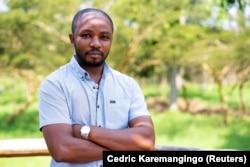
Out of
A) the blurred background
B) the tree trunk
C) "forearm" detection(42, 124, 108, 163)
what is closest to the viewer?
"forearm" detection(42, 124, 108, 163)

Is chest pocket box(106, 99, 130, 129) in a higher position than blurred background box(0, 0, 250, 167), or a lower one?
lower

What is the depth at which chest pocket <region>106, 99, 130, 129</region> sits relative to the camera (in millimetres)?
1512

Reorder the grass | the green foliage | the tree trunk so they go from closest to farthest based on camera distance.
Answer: the grass → the green foliage → the tree trunk

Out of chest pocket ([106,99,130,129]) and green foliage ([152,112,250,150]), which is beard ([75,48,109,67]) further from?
green foliage ([152,112,250,150])

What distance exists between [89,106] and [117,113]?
108mm

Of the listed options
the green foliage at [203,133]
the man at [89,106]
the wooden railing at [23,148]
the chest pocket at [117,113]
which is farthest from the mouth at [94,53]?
the green foliage at [203,133]

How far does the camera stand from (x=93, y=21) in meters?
1.54

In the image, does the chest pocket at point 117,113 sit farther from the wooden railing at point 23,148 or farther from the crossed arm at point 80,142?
the wooden railing at point 23,148

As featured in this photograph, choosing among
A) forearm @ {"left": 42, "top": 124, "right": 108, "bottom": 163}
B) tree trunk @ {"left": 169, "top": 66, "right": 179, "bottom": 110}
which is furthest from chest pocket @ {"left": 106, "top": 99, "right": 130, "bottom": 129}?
tree trunk @ {"left": 169, "top": 66, "right": 179, "bottom": 110}

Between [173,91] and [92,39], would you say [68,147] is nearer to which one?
[92,39]

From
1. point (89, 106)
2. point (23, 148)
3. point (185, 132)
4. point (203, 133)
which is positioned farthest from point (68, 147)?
point (185, 132)

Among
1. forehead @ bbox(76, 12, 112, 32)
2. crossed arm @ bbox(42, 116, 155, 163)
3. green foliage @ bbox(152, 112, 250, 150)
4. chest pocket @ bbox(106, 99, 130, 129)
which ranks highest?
forehead @ bbox(76, 12, 112, 32)

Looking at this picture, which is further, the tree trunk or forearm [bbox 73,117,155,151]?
the tree trunk

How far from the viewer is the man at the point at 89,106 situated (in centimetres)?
146
